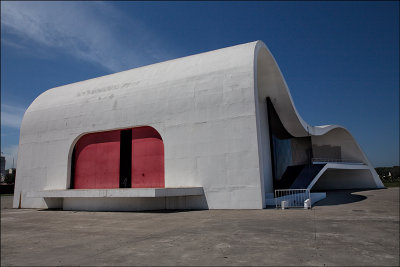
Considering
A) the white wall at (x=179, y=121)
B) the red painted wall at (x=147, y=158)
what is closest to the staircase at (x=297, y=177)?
the white wall at (x=179, y=121)

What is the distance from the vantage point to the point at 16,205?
19.5 meters

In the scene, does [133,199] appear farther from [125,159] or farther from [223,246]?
[223,246]

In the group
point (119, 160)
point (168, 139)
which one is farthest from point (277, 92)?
point (119, 160)

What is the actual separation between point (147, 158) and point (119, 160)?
2.19 m

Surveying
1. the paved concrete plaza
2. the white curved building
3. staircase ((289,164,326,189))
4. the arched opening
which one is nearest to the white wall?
the white curved building

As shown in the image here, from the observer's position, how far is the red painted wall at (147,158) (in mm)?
16641

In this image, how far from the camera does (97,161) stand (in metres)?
18.8

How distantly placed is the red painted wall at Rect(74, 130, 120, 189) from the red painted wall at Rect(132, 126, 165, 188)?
1360 mm

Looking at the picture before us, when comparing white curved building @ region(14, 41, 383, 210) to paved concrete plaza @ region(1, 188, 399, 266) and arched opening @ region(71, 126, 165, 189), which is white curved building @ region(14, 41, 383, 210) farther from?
paved concrete plaza @ region(1, 188, 399, 266)

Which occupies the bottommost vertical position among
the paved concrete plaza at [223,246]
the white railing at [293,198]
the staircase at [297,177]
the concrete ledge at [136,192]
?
the paved concrete plaza at [223,246]

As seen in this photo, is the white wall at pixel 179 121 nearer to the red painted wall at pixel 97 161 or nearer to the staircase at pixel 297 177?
the red painted wall at pixel 97 161

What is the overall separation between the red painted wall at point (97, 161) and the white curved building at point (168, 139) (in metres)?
0.07

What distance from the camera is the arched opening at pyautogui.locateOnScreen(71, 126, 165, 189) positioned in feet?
55.4

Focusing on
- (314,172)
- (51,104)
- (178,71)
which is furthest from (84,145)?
(314,172)
